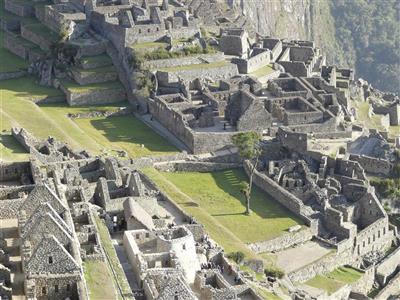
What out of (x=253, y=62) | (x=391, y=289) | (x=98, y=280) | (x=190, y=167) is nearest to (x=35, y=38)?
(x=253, y=62)

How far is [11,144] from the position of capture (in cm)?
→ 7369

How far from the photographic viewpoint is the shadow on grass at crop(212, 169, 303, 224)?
7238cm

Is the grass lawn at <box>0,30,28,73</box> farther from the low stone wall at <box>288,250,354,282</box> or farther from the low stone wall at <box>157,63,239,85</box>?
the low stone wall at <box>288,250,354,282</box>

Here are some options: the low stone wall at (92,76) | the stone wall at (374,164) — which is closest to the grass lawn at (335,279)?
the stone wall at (374,164)

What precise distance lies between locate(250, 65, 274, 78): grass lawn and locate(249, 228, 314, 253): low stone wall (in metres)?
30.3

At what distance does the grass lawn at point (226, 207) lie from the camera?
223 feet

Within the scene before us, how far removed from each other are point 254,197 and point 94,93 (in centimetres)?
2527

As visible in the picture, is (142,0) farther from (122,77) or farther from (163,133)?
(163,133)

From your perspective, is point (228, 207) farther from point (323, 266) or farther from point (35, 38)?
point (35, 38)

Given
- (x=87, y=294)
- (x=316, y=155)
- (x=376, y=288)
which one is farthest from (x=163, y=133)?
(x=87, y=294)

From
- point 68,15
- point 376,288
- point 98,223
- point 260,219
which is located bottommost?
→ point 376,288

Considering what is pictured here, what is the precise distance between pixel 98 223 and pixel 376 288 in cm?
2349

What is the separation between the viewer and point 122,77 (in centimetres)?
9638

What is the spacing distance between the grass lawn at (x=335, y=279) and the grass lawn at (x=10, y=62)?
47359 mm
